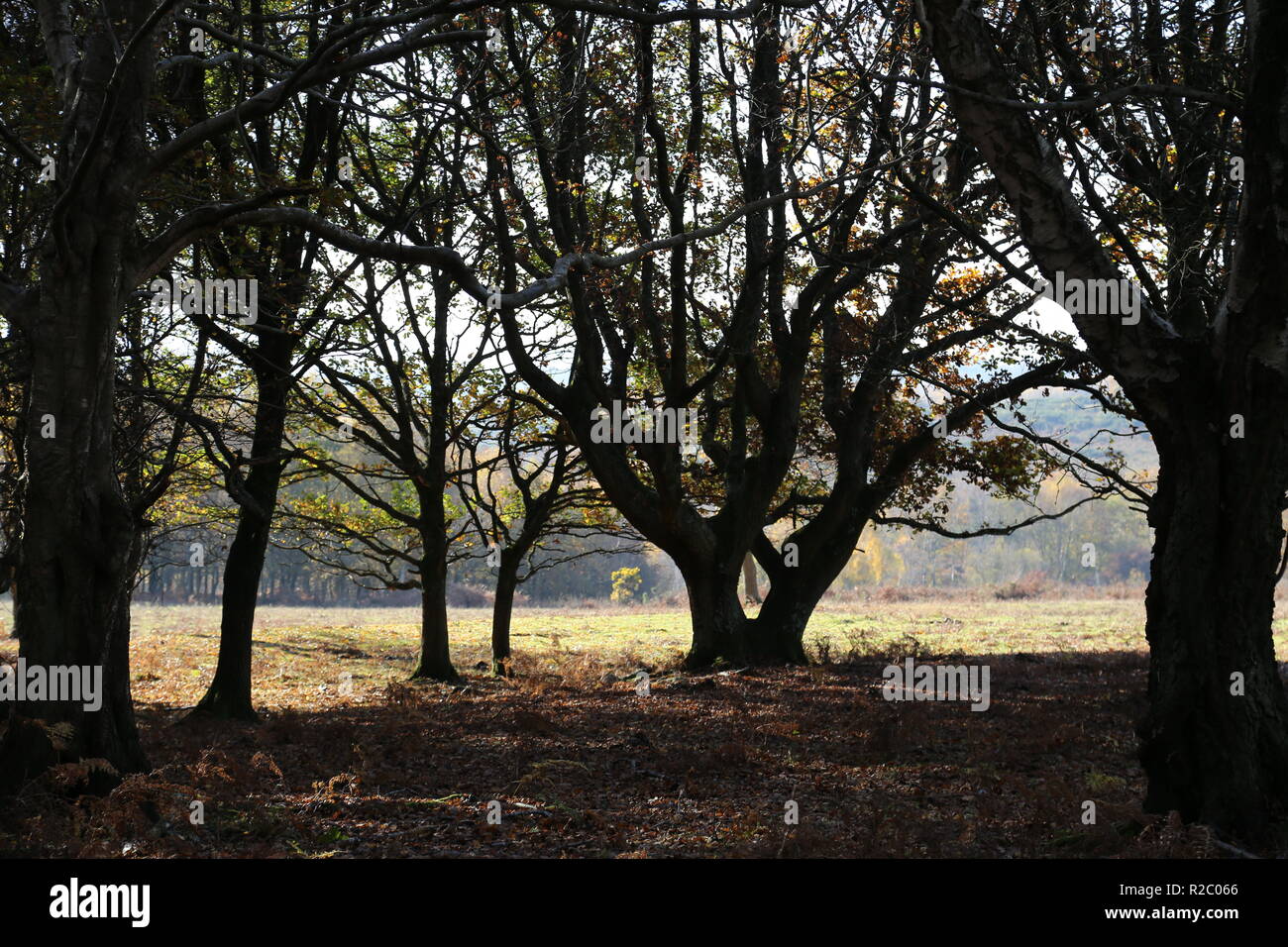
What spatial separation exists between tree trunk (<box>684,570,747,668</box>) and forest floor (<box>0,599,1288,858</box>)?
759 mm

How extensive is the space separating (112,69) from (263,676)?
16.7 metres

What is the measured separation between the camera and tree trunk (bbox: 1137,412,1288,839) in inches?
236

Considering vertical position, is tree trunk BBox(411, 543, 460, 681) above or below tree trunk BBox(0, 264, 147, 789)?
below

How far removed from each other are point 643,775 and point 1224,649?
468 centimetres

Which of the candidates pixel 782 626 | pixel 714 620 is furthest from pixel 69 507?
pixel 782 626

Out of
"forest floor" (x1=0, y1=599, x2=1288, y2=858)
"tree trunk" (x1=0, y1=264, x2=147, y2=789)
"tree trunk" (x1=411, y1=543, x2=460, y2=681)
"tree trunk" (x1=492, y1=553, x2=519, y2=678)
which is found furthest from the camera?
"tree trunk" (x1=492, y1=553, x2=519, y2=678)

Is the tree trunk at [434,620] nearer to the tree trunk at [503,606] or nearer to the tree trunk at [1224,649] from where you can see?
the tree trunk at [503,606]

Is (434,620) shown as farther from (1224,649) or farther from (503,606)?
(1224,649)

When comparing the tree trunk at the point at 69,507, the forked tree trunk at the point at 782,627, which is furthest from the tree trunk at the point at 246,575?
the forked tree trunk at the point at 782,627

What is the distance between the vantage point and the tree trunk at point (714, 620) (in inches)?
627

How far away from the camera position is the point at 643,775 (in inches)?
338

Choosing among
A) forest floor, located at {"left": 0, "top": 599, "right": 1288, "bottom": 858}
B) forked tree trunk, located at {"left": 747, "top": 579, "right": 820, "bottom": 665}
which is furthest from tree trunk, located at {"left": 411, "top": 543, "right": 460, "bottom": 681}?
forked tree trunk, located at {"left": 747, "top": 579, "right": 820, "bottom": 665}

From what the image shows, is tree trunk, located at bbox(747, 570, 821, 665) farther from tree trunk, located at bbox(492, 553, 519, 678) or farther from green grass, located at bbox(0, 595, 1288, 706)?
tree trunk, located at bbox(492, 553, 519, 678)
